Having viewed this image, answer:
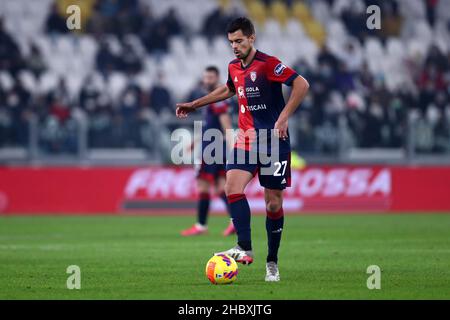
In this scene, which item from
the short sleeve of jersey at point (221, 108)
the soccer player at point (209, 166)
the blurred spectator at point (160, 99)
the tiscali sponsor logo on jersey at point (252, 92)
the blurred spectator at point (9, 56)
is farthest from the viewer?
the blurred spectator at point (9, 56)

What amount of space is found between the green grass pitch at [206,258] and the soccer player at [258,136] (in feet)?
1.67

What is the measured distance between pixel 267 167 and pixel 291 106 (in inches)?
27.6

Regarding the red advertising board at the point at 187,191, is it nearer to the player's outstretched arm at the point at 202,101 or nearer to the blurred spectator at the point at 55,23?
the blurred spectator at the point at 55,23

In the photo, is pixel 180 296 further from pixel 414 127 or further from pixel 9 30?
pixel 9 30

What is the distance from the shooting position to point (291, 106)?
9586mm

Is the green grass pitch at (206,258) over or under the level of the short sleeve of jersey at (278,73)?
under

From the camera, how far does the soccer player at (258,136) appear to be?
32.4 feet

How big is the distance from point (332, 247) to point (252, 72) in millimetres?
4736

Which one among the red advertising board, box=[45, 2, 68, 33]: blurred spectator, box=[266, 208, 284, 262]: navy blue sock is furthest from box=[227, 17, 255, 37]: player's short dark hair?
box=[45, 2, 68, 33]: blurred spectator

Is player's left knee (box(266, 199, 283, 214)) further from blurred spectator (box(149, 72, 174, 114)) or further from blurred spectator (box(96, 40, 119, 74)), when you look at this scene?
blurred spectator (box(96, 40, 119, 74))

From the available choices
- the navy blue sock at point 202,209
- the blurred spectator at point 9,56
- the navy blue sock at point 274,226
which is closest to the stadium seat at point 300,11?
the blurred spectator at point 9,56

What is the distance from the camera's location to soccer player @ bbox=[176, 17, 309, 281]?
987 cm

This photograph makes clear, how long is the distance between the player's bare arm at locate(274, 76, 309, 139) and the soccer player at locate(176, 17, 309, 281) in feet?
0.04

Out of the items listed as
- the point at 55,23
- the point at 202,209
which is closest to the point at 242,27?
the point at 202,209
